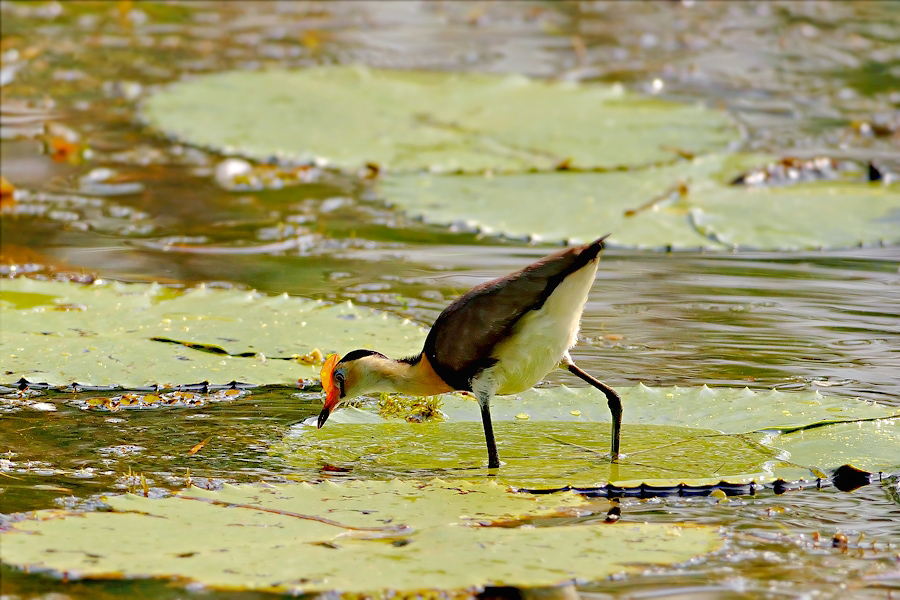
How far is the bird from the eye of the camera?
3902 millimetres

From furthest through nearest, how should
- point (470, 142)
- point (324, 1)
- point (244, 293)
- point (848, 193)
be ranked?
1. point (324, 1)
2. point (470, 142)
3. point (848, 193)
4. point (244, 293)

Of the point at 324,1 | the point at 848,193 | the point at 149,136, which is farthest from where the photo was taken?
the point at 324,1

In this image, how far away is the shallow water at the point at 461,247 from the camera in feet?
11.5

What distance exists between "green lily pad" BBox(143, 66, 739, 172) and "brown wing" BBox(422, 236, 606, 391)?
3.49 m

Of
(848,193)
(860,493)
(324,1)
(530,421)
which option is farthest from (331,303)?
(324,1)

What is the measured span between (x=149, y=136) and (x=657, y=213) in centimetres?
425

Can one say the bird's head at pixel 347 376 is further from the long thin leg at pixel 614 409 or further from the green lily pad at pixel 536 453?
the long thin leg at pixel 614 409

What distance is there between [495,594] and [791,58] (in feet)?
31.6

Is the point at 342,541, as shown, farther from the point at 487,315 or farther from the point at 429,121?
the point at 429,121

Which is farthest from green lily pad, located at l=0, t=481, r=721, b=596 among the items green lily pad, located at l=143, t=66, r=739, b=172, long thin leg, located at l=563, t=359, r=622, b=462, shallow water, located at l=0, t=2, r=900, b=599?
green lily pad, located at l=143, t=66, r=739, b=172

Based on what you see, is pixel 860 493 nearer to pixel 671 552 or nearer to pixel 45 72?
pixel 671 552

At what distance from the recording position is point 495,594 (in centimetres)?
291

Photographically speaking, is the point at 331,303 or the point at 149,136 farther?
the point at 149,136

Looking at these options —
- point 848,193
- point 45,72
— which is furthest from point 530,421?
point 45,72
